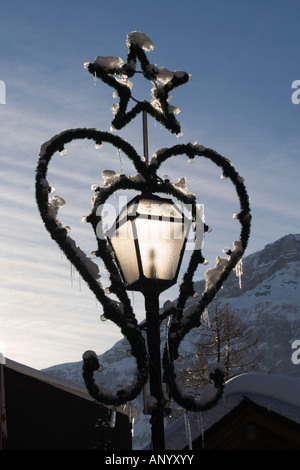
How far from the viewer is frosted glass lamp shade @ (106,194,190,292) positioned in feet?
12.2

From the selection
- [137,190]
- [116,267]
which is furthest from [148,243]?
[137,190]

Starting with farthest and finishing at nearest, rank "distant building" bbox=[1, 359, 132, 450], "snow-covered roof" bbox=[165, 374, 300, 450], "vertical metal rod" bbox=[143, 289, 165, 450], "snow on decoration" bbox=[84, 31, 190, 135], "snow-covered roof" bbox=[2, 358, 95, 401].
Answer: "distant building" bbox=[1, 359, 132, 450] < "snow-covered roof" bbox=[2, 358, 95, 401] < "snow-covered roof" bbox=[165, 374, 300, 450] < "snow on decoration" bbox=[84, 31, 190, 135] < "vertical metal rod" bbox=[143, 289, 165, 450]

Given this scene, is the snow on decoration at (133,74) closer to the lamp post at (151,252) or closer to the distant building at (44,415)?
the lamp post at (151,252)

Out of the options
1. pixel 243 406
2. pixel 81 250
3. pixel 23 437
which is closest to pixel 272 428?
pixel 243 406

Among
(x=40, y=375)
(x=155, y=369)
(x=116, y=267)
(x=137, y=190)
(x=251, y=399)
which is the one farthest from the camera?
(x=40, y=375)

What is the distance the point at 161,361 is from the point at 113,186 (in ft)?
4.12

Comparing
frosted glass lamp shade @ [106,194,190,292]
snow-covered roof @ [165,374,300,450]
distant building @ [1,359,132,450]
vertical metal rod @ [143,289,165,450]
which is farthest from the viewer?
distant building @ [1,359,132,450]

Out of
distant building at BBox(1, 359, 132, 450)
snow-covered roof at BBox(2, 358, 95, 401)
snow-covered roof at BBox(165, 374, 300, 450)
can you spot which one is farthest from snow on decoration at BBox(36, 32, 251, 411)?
distant building at BBox(1, 359, 132, 450)

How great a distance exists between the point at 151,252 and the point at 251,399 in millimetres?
2134

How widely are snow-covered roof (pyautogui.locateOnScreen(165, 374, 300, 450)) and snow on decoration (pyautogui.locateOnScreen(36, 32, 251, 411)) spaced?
154cm

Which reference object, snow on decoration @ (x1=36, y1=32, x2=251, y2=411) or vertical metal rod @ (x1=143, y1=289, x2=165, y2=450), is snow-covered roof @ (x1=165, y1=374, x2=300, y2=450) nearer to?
snow on decoration @ (x1=36, y1=32, x2=251, y2=411)

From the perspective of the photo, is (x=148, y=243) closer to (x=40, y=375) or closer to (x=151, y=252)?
(x=151, y=252)

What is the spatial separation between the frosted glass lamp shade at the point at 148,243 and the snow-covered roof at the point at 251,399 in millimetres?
1906

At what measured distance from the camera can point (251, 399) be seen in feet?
16.9
